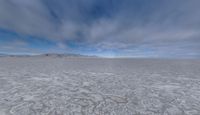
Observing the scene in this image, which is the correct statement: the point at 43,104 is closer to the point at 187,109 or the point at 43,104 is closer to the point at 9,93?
the point at 9,93

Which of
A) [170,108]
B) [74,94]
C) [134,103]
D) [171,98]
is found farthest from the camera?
[74,94]

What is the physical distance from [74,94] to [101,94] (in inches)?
32.4

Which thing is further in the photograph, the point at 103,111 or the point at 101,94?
the point at 101,94

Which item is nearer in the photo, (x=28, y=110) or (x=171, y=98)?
(x=28, y=110)

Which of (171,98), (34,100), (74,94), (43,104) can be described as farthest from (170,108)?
(34,100)

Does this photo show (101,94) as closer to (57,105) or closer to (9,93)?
(57,105)

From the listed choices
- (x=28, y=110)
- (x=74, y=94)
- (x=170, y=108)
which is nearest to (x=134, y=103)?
(x=170, y=108)

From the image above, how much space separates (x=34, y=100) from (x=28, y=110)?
0.51 meters

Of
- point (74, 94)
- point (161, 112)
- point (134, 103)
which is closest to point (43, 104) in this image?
point (74, 94)

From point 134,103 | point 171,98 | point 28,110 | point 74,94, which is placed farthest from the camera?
point 74,94

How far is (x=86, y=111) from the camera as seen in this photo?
2297 millimetres

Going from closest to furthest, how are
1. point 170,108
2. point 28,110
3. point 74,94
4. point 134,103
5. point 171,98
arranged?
point 28,110, point 170,108, point 134,103, point 171,98, point 74,94

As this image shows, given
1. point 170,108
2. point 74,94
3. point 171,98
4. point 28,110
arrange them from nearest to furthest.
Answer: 1. point 28,110
2. point 170,108
3. point 171,98
4. point 74,94

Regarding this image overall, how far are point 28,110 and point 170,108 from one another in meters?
3.17
